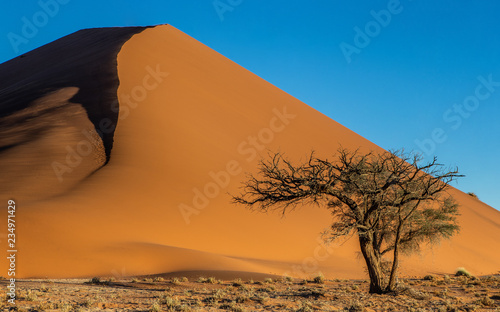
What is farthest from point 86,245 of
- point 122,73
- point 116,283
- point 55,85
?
point 55,85

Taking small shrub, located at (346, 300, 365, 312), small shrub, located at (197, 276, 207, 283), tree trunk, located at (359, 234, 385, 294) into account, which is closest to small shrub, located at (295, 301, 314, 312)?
small shrub, located at (346, 300, 365, 312)

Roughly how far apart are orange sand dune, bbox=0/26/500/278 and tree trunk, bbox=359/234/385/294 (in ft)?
14.9

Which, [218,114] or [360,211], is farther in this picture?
[218,114]

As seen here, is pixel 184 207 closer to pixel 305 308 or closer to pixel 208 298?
pixel 208 298

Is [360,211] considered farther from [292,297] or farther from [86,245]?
[86,245]

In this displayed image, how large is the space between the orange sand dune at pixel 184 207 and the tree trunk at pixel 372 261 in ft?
14.9

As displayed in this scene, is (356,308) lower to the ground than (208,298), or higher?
lower

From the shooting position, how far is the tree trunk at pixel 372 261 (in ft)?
42.0

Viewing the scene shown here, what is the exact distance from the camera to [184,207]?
80.8ft

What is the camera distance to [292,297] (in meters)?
13.2

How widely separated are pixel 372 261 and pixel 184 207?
13891mm

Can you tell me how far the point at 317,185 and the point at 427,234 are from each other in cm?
455

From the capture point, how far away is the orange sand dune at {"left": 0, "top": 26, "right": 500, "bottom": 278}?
63.7 ft

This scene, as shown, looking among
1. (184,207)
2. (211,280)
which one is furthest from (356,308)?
(184,207)
